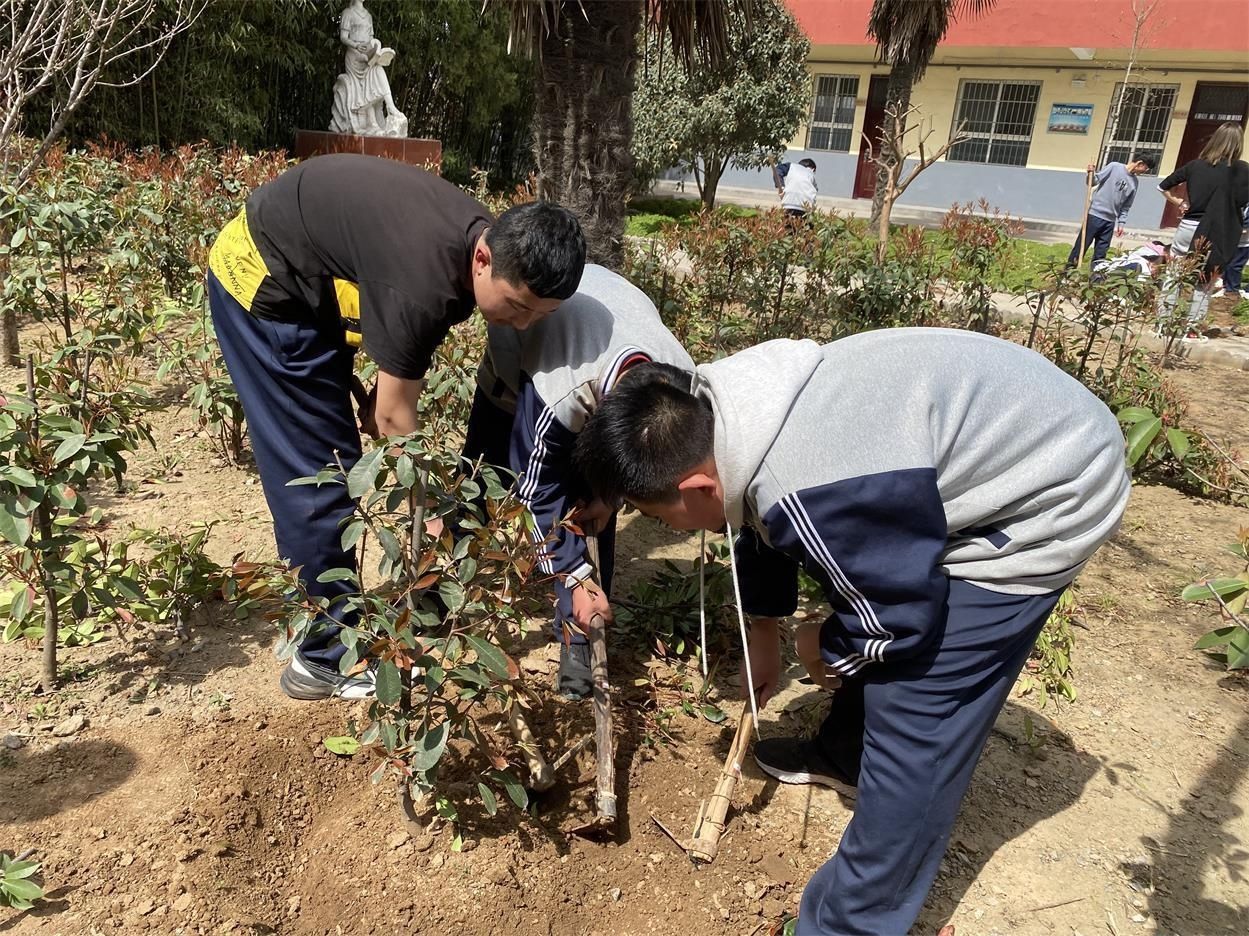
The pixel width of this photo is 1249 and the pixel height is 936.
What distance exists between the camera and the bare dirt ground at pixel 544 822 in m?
1.78

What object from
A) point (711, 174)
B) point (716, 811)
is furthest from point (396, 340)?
point (711, 174)

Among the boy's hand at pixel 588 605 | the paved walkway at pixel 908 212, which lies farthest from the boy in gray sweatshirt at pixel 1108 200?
the boy's hand at pixel 588 605

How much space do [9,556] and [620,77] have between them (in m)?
2.61

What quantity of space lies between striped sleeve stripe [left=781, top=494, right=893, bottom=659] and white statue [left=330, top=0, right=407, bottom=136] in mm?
10838

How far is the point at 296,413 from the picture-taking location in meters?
2.08

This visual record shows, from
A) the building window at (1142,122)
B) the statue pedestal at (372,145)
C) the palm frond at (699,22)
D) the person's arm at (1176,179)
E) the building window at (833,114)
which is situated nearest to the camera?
the palm frond at (699,22)

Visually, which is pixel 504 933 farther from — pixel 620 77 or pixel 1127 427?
pixel 1127 427

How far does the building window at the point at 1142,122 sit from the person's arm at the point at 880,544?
562 inches

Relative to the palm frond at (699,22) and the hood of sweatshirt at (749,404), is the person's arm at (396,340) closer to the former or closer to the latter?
the hood of sweatshirt at (749,404)

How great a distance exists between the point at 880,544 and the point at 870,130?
53.1 feet

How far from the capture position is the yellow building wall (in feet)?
43.5

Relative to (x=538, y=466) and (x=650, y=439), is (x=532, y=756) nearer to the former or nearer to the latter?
(x=538, y=466)

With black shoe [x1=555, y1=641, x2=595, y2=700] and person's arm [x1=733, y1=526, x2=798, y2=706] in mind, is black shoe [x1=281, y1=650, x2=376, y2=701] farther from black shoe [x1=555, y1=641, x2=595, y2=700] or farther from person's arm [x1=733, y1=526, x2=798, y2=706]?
person's arm [x1=733, y1=526, x2=798, y2=706]

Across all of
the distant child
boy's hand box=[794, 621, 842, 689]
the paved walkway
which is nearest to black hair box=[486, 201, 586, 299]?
boy's hand box=[794, 621, 842, 689]
